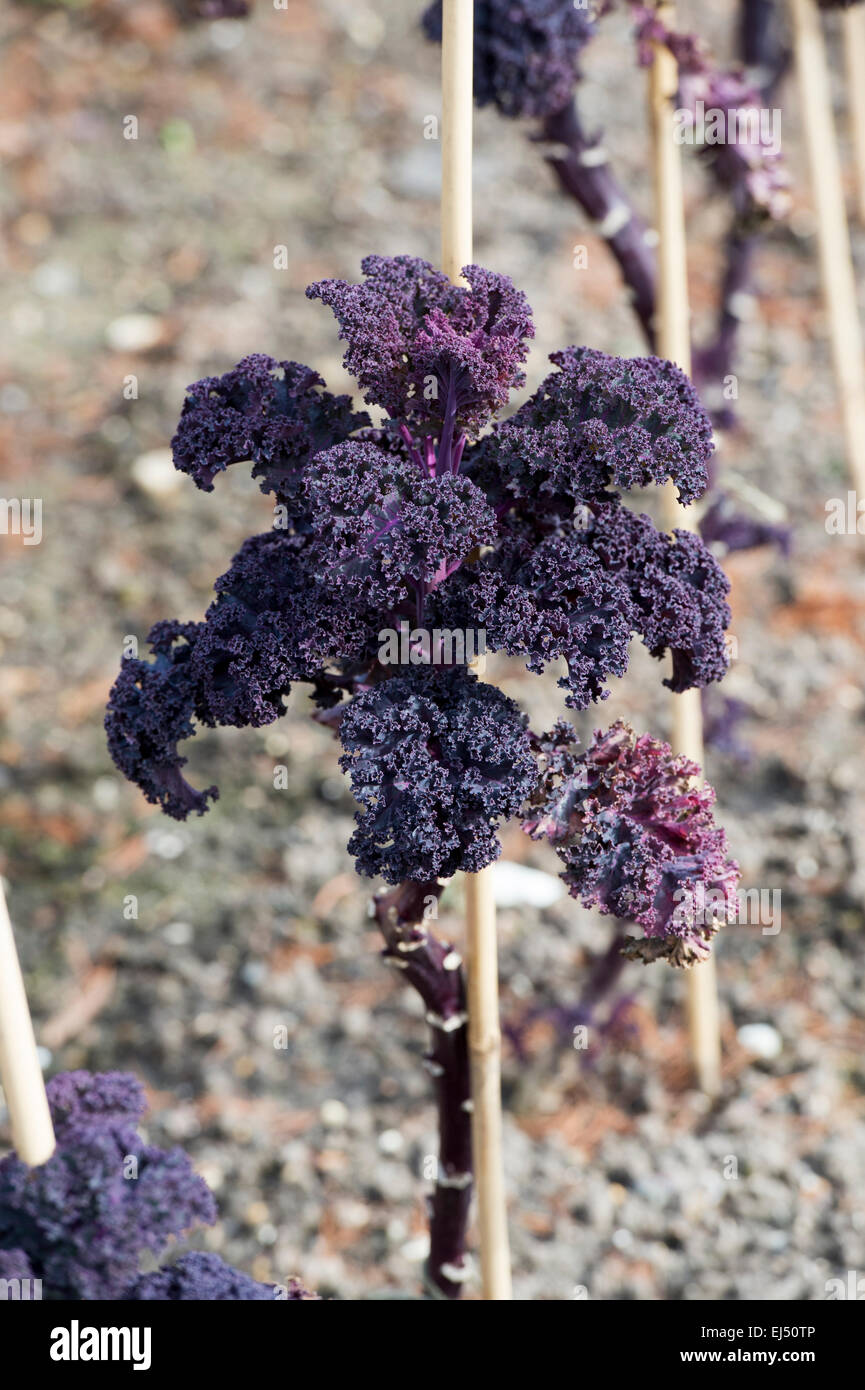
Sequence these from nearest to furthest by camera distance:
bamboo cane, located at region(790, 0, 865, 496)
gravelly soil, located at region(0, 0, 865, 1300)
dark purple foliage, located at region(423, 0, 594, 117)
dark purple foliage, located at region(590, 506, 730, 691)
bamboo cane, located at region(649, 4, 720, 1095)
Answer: dark purple foliage, located at region(590, 506, 730, 691) → dark purple foliage, located at region(423, 0, 594, 117) → bamboo cane, located at region(649, 4, 720, 1095) → gravelly soil, located at region(0, 0, 865, 1300) → bamboo cane, located at region(790, 0, 865, 496)

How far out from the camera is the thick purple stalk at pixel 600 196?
6.84 feet

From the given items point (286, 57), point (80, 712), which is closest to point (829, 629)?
point (80, 712)

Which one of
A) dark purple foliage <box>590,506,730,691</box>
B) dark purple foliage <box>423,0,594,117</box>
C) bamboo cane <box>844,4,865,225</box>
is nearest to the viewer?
dark purple foliage <box>590,506,730,691</box>

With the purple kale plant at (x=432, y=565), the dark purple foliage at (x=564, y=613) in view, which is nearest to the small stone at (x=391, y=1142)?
the purple kale plant at (x=432, y=565)

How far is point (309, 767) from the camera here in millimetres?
2957

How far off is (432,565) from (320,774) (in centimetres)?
176

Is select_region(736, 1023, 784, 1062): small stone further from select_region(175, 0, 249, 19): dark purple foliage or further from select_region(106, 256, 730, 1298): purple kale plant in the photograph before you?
select_region(175, 0, 249, 19): dark purple foliage

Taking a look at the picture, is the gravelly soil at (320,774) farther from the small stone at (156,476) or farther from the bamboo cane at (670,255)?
the bamboo cane at (670,255)

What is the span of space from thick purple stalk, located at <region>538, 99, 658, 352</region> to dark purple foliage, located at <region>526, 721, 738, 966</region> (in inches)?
42.6

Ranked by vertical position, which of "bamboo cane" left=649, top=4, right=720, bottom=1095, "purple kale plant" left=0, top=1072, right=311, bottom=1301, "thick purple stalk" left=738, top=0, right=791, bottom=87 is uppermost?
"thick purple stalk" left=738, top=0, right=791, bottom=87

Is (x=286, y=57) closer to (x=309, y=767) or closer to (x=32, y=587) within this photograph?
(x=32, y=587)

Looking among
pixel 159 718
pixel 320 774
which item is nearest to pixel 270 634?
pixel 159 718

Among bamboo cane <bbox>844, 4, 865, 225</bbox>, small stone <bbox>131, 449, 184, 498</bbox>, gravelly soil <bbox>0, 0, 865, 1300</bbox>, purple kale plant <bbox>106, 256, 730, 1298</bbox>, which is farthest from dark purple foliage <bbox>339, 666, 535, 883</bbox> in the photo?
bamboo cane <bbox>844, 4, 865, 225</bbox>

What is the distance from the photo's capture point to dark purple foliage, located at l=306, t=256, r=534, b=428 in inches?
49.1
